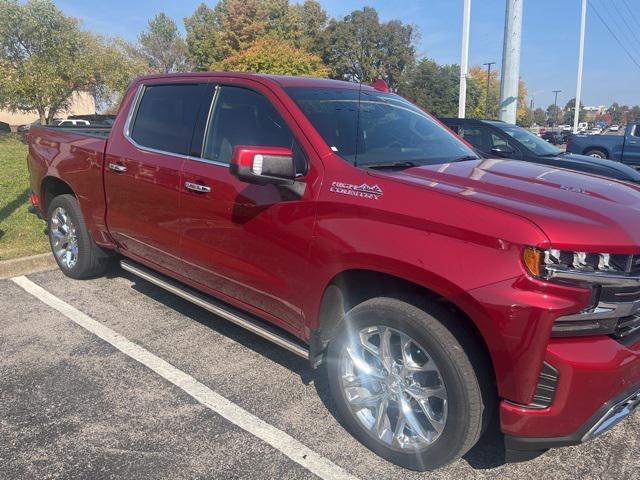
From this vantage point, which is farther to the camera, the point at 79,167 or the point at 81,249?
the point at 81,249

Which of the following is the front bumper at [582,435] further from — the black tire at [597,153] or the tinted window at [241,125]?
the black tire at [597,153]

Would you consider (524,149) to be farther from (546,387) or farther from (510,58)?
(510,58)

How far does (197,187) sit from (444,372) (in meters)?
1.99

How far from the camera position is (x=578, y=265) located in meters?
2.17

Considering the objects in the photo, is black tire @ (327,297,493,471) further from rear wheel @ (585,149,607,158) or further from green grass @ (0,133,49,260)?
rear wheel @ (585,149,607,158)

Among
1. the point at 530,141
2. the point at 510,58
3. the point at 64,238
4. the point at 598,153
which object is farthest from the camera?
the point at 598,153

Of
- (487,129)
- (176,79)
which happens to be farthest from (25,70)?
(176,79)

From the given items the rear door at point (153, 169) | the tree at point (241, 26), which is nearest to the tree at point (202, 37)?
the tree at point (241, 26)

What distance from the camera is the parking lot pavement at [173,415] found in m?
2.71

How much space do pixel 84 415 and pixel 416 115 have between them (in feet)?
9.64

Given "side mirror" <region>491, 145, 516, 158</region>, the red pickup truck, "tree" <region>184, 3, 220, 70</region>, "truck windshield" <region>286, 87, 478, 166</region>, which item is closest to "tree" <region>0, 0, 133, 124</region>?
"side mirror" <region>491, 145, 516, 158</region>

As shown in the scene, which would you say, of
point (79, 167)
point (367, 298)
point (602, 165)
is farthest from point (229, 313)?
point (602, 165)

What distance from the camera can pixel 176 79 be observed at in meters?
4.20

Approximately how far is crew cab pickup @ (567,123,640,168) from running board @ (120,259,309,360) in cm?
1544
